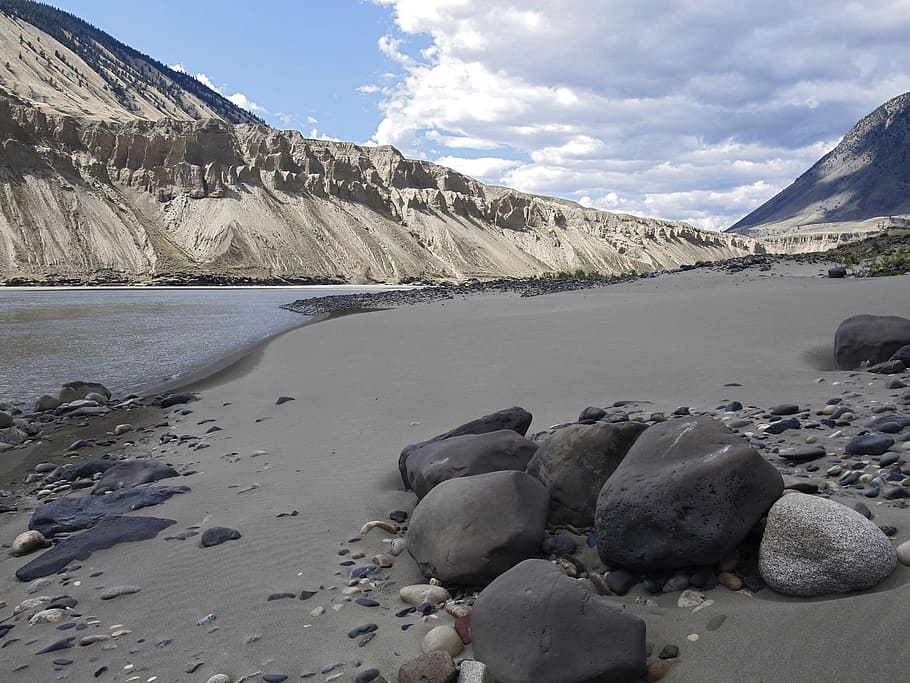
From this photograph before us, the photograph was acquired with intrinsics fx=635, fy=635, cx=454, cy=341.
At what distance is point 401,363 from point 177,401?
136 inches

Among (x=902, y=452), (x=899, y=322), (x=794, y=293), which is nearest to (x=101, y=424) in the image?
(x=902, y=452)

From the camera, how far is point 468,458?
4043 millimetres

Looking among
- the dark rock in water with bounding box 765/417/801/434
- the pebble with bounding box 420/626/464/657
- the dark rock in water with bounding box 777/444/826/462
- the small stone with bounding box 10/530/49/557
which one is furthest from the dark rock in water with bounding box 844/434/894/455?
the small stone with bounding box 10/530/49/557

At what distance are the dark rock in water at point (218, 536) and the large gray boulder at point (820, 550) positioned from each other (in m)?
2.92

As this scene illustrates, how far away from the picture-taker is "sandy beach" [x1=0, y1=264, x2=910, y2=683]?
7.88 ft

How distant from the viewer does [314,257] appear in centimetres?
8144

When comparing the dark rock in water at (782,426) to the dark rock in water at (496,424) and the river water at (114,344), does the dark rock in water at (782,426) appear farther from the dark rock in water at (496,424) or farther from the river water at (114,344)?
the river water at (114,344)

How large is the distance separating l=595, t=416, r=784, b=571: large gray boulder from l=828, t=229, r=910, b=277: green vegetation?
16.6 meters

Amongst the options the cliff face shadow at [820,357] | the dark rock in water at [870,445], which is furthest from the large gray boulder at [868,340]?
the dark rock in water at [870,445]

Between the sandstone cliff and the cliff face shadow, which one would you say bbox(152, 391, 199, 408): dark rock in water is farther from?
the sandstone cliff

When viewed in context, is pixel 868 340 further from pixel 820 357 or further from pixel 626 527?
pixel 626 527

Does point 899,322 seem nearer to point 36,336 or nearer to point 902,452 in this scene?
point 902,452

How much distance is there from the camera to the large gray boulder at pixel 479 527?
3080 millimetres

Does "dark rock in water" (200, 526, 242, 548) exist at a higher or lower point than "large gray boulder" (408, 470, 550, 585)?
lower
